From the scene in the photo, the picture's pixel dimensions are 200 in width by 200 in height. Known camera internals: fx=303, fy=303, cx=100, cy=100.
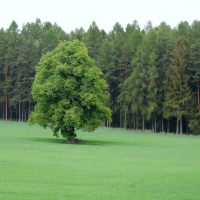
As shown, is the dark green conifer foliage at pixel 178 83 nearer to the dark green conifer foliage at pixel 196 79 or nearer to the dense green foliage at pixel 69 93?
the dark green conifer foliage at pixel 196 79

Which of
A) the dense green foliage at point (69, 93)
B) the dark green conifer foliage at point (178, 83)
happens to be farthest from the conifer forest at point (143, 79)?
the dense green foliage at point (69, 93)

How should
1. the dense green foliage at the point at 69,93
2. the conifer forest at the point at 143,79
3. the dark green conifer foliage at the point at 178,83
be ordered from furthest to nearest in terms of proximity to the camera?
1. the conifer forest at the point at 143,79
2. the dark green conifer foliage at the point at 178,83
3. the dense green foliage at the point at 69,93

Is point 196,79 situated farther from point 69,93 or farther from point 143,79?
point 69,93

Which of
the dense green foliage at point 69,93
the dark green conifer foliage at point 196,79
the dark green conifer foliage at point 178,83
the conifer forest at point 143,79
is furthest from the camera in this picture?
the conifer forest at point 143,79

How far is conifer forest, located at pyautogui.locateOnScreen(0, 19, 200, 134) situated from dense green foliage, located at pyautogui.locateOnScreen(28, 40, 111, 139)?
28.1 m

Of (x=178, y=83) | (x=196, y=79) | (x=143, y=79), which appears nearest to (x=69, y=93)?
(x=178, y=83)

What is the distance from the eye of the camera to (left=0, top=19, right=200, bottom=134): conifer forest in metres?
59.6

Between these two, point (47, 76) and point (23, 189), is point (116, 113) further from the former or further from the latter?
point (23, 189)

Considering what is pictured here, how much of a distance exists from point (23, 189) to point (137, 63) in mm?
57867

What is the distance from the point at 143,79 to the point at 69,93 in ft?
112

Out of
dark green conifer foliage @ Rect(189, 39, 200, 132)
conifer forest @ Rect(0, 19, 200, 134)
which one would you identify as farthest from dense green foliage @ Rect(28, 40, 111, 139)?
conifer forest @ Rect(0, 19, 200, 134)

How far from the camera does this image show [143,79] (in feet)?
219

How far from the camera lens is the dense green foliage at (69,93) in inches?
1329

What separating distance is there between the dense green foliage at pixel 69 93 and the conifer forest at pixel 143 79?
28109 millimetres
